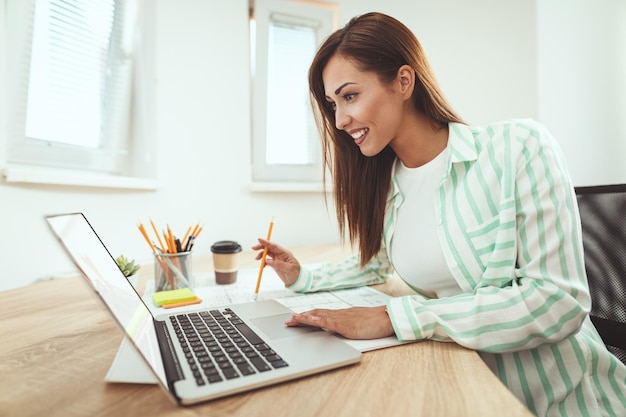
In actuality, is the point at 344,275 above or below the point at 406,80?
below

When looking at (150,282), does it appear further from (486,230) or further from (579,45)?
(579,45)

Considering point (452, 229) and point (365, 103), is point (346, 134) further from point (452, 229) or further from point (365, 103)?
point (452, 229)

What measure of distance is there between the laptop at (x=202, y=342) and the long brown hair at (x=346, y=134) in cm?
49

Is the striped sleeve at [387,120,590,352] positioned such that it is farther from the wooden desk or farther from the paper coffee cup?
the paper coffee cup

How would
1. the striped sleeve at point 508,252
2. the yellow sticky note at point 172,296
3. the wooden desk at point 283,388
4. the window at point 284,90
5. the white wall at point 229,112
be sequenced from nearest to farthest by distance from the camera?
the wooden desk at point 283,388 → the striped sleeve at point 508,252 → the yellow sticky note at point 172,296 → the white wall at point 229,112 → the window at point 284,90

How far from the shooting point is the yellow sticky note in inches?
32.5

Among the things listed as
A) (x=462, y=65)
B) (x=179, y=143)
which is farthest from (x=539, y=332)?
(x=462, y=65)

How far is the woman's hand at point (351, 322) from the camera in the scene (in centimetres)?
63

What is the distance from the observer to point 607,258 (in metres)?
0.91

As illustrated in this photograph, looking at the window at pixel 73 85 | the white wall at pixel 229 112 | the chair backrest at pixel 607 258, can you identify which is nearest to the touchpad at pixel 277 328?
the chair backrest at pixel 607 258

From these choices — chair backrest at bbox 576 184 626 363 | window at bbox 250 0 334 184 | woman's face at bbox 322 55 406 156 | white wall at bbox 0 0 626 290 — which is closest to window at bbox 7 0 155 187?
white wall at bbox 0 0 626 290

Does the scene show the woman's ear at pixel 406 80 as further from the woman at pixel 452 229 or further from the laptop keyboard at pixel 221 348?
the laptop keyboard at pixel 221 348

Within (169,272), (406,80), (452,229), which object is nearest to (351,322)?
(452,229)

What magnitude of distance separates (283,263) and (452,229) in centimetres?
42
